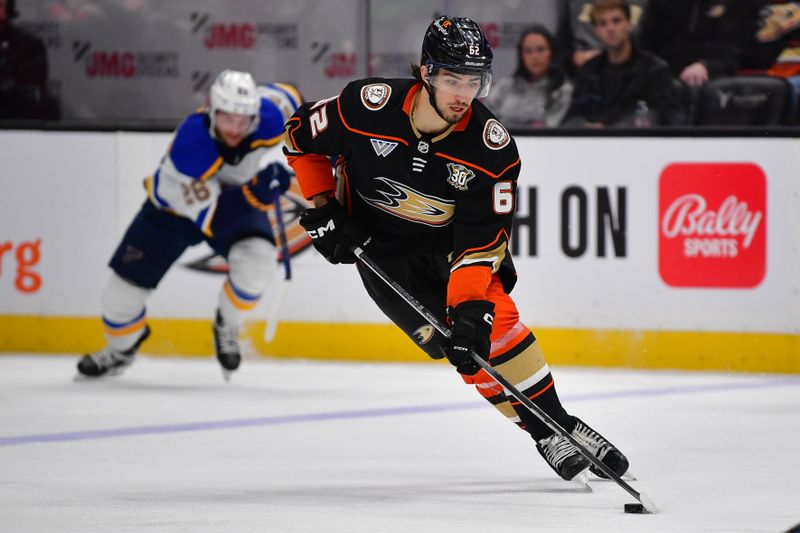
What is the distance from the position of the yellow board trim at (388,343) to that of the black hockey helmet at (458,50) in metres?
2.87

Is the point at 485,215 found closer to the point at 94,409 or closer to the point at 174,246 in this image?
the point at 94,409

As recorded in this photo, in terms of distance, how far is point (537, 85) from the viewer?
666 cm

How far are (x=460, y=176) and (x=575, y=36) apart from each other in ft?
9.96

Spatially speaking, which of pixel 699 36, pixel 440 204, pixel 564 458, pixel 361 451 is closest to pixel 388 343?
pixel 699 36

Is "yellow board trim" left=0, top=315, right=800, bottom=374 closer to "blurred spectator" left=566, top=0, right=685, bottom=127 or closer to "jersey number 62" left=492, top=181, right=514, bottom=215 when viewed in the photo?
"blurred spectator" left=566, top=0, right=685, bottom=127

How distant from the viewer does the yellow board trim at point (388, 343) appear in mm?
6227

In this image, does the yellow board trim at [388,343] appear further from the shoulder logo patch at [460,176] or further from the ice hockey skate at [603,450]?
the shoulder logo patch at [460,176]

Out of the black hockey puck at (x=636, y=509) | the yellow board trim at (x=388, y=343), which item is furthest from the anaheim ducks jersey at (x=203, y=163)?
the black hockey puck at (x=636, y=509)

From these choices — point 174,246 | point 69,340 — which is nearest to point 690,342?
point 174,246

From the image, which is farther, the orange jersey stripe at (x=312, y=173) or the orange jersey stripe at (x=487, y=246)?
the orange jersey stripe at (x=312, y=173)

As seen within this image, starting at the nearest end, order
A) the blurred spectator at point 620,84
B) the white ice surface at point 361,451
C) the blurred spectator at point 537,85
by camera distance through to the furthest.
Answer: the white ice surface at point 361,451 < the blurred spectator at point 620,84 < the blurred spectator at point 537,85

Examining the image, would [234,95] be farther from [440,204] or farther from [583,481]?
[583,481]

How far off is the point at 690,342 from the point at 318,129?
9.06 ft

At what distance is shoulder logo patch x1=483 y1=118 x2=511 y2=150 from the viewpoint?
3.67m
